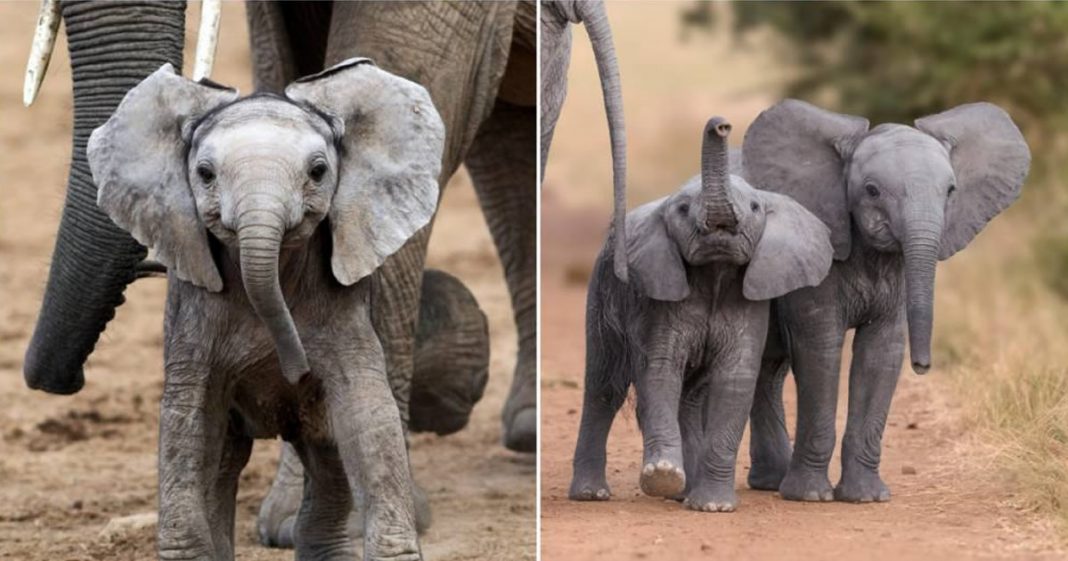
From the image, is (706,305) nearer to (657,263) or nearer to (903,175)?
(657,263)

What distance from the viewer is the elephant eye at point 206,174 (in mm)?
4504

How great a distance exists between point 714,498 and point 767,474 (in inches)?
24.6

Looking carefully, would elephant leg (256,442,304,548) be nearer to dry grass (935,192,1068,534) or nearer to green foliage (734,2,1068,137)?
dry grass (935,192,1068,534)

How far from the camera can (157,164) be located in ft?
15.3

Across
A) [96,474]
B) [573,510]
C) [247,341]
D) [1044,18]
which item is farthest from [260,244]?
[1044,18]

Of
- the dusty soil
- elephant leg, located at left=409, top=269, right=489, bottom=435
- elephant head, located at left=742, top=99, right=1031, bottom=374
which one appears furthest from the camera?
elephant leg, located at left=409, top=269, right=489, bottom=435

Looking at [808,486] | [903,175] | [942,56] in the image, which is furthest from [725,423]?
[942,56]

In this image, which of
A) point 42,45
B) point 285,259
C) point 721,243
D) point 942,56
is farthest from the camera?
point 942,56

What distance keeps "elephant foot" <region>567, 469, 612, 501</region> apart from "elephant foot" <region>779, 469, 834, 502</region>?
1.46ft

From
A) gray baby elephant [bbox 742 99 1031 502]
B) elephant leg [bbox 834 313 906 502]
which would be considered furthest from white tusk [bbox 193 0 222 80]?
elephant leg [bbox 834 313 906 502]

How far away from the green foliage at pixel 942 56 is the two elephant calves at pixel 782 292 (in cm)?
700

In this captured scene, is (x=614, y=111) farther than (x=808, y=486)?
No

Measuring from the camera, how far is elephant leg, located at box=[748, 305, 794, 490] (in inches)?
242

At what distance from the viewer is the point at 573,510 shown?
562 centimetres
